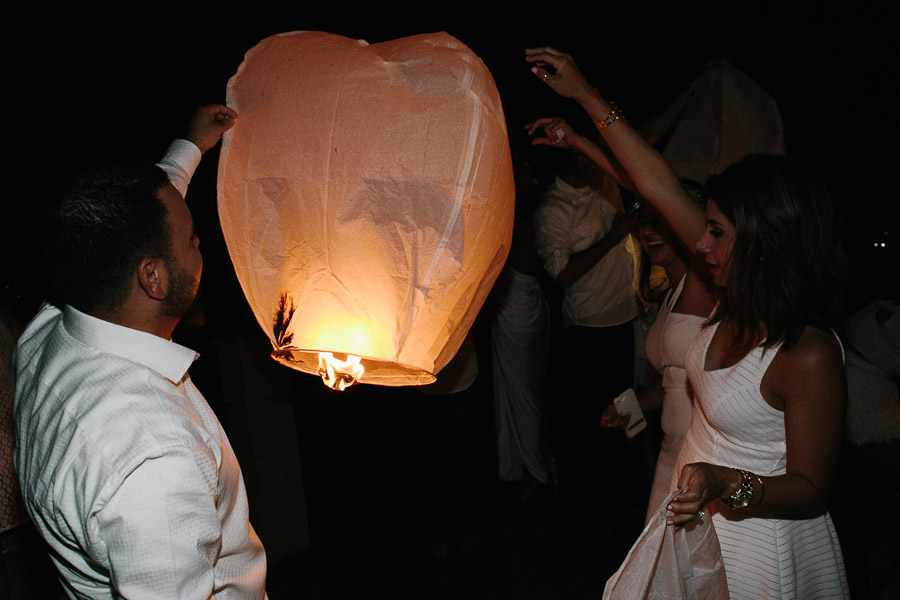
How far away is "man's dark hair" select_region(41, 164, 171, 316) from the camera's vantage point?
0.99m

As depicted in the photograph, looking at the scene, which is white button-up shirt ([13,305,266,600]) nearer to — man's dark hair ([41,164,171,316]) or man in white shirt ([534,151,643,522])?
man's dark hair ([41,164,171,316])

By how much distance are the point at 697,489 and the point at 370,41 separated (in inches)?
76.9

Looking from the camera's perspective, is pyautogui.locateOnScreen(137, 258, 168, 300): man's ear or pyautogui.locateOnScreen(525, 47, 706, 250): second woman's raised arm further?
pyautogui.locateOnScreen(525, 47, 706, 250): second woman's raised arm

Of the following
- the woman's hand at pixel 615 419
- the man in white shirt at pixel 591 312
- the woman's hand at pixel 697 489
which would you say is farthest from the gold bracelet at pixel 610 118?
the man in white shirt at pixel 591 312

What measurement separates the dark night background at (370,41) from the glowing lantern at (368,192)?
938 millimetres

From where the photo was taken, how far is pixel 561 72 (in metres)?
1.46

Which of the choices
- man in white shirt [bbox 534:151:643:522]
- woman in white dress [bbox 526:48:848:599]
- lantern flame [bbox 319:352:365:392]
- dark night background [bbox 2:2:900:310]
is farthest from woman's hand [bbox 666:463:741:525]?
man in white shirt [bbox 534:151:643:522]

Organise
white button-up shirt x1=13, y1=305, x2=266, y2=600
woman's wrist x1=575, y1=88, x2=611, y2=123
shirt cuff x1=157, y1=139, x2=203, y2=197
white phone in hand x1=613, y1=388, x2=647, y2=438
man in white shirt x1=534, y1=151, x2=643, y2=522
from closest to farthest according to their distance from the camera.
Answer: white button-up shirt x1=13, y1=305, x2=266, y2=600
shirt cuff x1=157, y1=139, x2=203, y2=197
woman's wrist x1=575, y1=88, x2=611, y2=123
white phone in hand x1=613, y1=388, x2=647, y2=438
man in white shirt x1=534, y1=151, x2=643, y2=522

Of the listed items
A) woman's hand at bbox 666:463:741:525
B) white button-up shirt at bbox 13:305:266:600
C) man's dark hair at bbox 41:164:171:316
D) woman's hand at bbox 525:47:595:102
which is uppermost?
woman's hand at bbox 525:47:595:102

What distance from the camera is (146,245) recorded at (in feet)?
3.37

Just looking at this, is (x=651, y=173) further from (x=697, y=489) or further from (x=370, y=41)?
(x=370, y=41)

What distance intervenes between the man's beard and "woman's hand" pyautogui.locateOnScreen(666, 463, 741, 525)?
999mm

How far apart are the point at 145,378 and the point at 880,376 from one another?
7.59 feet

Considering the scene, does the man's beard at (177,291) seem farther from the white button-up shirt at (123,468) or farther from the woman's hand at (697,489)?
the woman's hand at (697,489)
